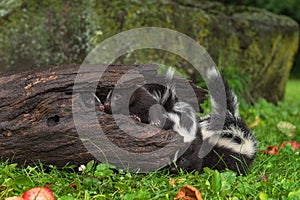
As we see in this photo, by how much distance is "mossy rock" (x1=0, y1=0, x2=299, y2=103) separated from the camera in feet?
18.8

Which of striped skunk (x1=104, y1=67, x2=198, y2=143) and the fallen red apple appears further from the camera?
striped skunk (x1=104, y1=67, x2=198, y2=143)

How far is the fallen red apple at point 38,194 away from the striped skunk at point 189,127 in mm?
891

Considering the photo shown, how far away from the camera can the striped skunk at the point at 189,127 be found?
10.9ft

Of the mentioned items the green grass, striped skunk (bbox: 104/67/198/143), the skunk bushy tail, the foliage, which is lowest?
the foliage

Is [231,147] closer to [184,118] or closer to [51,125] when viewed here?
[184,118]

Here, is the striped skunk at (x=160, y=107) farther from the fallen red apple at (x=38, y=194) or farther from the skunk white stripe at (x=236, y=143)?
the fallen red apple at (x=38, y=194)

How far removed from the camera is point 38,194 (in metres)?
2.46

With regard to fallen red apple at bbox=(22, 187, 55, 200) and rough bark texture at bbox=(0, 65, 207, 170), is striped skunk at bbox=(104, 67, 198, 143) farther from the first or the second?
fallen red apple at bbox=(22, 187, 55, 200)

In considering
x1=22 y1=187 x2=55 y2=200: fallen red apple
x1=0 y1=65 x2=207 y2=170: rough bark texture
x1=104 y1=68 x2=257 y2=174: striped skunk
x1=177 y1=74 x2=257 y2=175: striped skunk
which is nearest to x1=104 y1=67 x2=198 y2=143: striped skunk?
x1=104 y1=68 x2=257 y2=174: striped skunk

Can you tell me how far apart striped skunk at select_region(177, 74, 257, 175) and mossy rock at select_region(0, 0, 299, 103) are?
2.42m

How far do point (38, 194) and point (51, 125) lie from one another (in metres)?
0.66

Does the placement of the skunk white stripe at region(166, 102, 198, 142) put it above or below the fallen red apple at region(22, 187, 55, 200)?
below

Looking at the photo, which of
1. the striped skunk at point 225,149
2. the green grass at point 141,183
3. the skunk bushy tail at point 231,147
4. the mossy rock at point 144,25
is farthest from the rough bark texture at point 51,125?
the mossy rock at point 144,25

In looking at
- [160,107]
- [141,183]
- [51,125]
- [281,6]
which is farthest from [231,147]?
[281,6]
